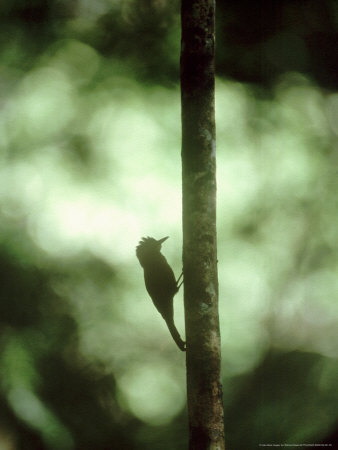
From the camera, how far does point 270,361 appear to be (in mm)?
6520

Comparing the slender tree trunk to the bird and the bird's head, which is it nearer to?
the bird

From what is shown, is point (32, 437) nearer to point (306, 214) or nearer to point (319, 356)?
point (319, 356)

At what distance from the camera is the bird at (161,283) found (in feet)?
10.6

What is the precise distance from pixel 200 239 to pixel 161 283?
3.36 feet

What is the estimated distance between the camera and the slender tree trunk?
2.23m

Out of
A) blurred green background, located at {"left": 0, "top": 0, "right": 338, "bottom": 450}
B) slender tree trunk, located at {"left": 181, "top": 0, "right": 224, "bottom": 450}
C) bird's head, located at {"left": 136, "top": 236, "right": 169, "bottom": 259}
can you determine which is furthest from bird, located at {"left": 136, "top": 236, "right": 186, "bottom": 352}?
blurred green background, located at {"left": 0, "top": 0, "right": 338, "bottom": 450}

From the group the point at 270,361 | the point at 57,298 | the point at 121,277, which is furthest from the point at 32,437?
the point at 270,361

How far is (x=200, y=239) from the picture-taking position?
229cm

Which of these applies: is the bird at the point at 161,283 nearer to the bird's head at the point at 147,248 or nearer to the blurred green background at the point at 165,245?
the bird's head at the point at 147,248

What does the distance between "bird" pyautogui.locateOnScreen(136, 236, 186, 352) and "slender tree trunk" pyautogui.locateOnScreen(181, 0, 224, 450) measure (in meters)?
0.95

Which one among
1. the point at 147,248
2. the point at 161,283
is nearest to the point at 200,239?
the point at 161,283

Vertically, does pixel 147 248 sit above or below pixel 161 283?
above

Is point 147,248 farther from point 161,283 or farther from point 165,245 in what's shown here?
point 165,245

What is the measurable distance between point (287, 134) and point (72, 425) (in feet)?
16.5
